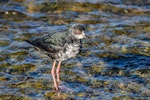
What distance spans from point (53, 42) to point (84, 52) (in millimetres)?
2968

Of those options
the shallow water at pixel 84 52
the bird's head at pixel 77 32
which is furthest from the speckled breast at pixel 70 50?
the shallow water at pixel 84 52

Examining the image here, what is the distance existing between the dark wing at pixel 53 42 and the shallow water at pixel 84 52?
1052 mm

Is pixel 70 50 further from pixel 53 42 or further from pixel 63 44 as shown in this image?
pixel 53 42

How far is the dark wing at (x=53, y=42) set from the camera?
11369mm

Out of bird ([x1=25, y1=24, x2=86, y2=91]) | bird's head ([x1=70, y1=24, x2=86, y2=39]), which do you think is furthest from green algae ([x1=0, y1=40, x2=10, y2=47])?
bird's head ([x1=70, y1=24, x2=86, y2=39])

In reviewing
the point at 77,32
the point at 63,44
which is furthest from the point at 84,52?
the point at 63,44

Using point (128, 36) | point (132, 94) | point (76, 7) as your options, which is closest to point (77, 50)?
point (132, 94)

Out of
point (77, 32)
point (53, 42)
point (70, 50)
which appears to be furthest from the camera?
point (77, 32)

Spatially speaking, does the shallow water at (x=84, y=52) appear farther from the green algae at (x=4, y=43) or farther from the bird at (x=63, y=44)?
the bird at (x=63, y=44)

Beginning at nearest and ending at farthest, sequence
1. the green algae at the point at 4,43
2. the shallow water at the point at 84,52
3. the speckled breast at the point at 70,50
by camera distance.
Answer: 1. the speckled breast at the point at 70,50
2. the shallow water at the point at 84,52
3. the green algae at the point at 4,43

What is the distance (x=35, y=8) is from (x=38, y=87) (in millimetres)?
8078

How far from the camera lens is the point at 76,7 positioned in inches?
752

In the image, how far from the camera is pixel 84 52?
46.8ft

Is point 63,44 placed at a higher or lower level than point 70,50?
higher
